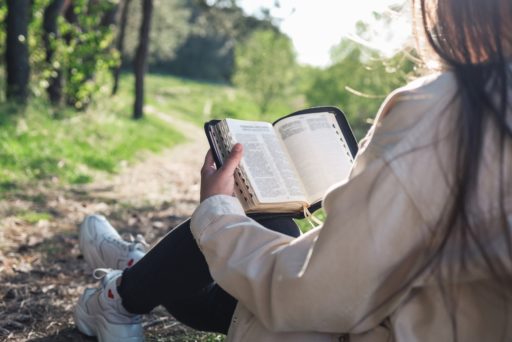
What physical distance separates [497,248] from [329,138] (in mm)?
873

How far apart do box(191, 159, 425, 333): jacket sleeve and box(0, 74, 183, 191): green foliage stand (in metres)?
4.79

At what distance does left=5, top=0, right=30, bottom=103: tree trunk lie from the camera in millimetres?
8758

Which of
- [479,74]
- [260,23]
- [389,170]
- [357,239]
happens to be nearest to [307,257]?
[357,239]

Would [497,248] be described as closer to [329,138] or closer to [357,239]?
[357,239]

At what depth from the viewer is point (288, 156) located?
2.02 meters

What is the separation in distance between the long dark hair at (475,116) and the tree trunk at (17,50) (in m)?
8.39

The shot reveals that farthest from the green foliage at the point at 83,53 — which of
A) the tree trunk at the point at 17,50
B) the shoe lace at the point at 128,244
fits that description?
the shoe lace at the point at 128,244

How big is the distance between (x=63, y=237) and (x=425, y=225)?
147 inches

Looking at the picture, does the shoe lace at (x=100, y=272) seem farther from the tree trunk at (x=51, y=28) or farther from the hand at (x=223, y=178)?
the tree trunk at (x=51, y=28)

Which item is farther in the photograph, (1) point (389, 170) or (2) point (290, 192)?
(2) point (290, 192)

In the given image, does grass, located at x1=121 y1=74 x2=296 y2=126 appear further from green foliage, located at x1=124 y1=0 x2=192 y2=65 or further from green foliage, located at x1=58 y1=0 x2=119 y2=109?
green foliage, located at x1=58 y1=0 x2=119 y2=109

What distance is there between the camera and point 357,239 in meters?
1.29

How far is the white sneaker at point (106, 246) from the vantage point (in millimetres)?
2820

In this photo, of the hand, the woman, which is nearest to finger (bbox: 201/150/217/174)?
the hand
